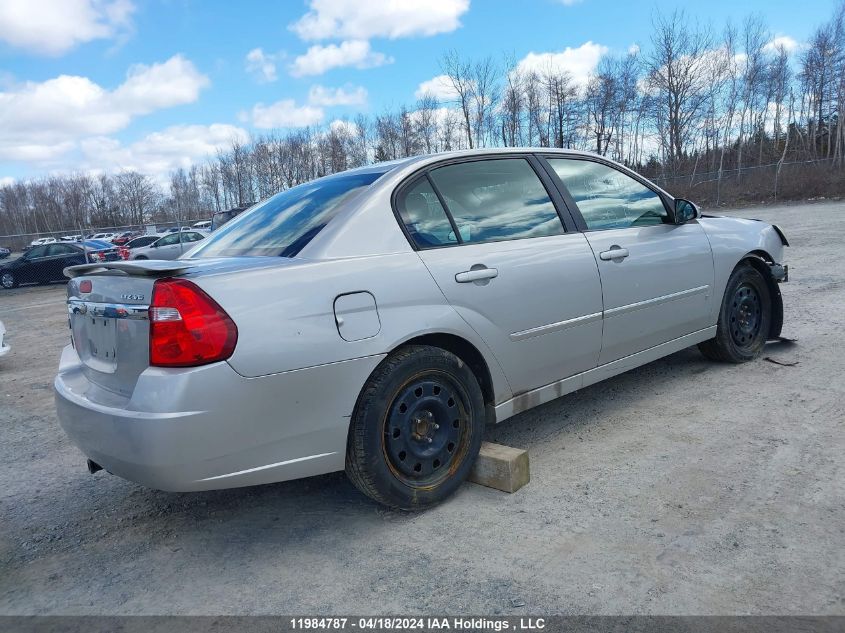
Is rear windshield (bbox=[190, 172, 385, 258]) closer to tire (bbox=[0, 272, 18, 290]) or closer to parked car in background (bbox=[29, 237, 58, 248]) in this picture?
tire (bbox=[0, 272, 18, 290])

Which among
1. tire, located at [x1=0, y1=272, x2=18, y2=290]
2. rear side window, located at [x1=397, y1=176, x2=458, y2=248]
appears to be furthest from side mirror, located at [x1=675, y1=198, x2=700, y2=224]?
tire, located at [x1=0, y1=272, x2=18, y2=290]

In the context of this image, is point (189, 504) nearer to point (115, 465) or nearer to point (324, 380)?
point (115, 465)

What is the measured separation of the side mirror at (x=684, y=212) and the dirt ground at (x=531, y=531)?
1228 mm

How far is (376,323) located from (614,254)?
1778 mm

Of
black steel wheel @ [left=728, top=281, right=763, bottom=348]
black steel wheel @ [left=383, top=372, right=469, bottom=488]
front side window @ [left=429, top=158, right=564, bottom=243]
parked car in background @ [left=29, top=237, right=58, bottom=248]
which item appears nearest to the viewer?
black steel wheel @ [left=383, top=372, right=469, bottom=488]

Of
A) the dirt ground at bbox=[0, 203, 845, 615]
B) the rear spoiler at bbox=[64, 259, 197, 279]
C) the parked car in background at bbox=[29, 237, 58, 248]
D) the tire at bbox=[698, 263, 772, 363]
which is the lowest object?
the dirt ground at bbox=[0, 203, 845, 615]

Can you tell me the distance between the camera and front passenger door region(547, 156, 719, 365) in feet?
12.1

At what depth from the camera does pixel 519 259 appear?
320 cm

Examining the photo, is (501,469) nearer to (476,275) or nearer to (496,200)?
(476,275)

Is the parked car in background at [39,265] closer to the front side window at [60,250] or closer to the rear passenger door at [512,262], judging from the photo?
the front side window at [60,250]

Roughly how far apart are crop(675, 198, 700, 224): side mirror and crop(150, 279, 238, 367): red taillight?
3.23 m

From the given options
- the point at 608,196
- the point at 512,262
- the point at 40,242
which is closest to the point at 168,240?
the point at 40,242

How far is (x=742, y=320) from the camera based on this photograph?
4805mm

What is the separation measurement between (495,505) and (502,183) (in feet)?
5.78
